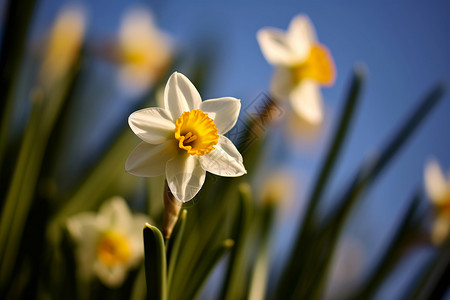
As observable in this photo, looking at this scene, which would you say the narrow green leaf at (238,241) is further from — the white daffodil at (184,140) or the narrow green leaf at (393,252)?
the narrow green leaf at (393,252)

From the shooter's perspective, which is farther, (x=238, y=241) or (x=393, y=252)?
(x=393, y=252)

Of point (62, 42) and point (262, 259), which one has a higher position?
point (62, 42)

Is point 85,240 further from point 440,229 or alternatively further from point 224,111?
point 440,229

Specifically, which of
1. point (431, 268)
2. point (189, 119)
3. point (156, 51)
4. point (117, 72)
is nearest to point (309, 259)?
point (431, 268)

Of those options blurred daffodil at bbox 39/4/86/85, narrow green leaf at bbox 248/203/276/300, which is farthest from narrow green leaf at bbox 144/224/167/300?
blurred daffodil at bbox 39/4/86/85


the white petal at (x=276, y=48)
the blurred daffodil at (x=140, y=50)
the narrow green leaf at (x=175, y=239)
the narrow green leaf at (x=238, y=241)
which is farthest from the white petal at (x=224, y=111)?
the blurred daffodil at (x=140, y=50)

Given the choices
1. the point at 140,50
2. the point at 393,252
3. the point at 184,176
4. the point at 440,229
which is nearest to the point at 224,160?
the point at 184,176

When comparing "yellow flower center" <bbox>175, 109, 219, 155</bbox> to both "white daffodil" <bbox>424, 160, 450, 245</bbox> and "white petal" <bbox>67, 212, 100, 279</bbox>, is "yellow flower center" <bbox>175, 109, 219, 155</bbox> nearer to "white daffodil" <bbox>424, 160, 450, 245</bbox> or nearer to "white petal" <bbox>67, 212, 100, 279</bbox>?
"white petal" <bbox>67, 212, 100, 279</bbox>

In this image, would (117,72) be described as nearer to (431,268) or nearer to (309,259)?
(309,259)
